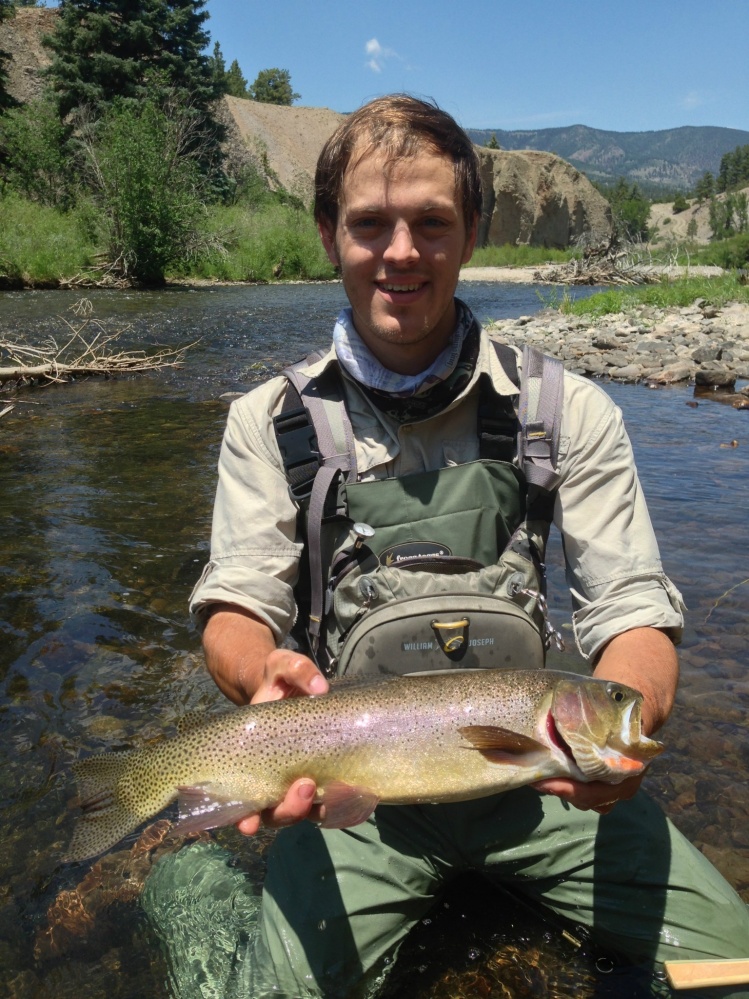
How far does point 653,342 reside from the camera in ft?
54.3

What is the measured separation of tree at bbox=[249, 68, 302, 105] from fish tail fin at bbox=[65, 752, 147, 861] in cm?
10520

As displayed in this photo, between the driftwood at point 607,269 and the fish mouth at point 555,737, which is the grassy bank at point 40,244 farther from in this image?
the fish mouth at point 555,737

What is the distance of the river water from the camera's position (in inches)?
112


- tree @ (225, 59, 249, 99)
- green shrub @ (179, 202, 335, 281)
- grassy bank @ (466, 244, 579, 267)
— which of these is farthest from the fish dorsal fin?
tree @ (225, 59, 249, 99)

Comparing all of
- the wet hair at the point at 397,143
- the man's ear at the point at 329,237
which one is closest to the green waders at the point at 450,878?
the man's ear at the point at 329,237

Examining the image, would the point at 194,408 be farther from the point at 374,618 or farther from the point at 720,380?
the point at 374,618

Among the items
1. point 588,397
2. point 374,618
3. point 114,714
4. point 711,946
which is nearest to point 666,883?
point 711,946

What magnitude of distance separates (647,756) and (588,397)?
1.24m

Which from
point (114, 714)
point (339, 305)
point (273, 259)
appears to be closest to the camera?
point (114, 714)

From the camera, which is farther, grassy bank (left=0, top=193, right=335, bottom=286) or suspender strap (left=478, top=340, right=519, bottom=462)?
grassy bank (left=0, top=193, right=335, bottom=286)

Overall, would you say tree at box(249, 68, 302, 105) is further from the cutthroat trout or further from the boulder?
the cutthroat trout

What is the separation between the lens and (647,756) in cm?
213

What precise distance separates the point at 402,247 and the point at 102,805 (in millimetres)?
2030

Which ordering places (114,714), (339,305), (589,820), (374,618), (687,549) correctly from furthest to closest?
(339,305)
(687,549)
(114,714)
(589,820)
(374,618)
